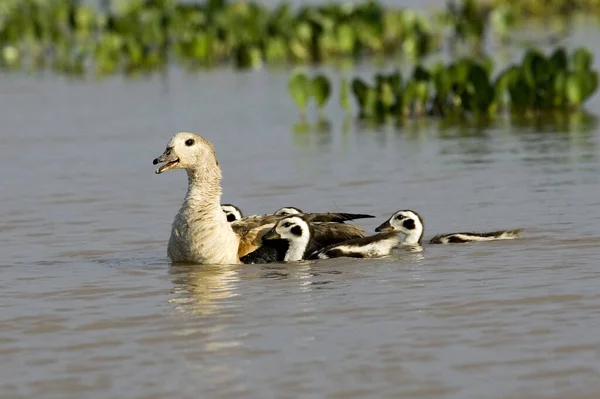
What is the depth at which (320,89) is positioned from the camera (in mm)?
20062

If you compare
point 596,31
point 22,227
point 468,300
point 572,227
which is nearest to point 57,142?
point 22,227

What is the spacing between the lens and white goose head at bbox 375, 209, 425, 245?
11.3 m

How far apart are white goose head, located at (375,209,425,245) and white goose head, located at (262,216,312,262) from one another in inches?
31.3

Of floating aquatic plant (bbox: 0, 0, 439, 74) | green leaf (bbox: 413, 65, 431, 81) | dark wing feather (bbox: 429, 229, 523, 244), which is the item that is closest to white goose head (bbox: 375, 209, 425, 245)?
dark wing feather (bbox: 429, 229, 523, 244)

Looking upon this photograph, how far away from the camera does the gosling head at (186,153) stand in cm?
1083

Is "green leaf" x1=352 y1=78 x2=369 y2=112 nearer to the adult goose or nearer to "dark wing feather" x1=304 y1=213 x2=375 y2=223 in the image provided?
"dark wing feather" x1=304 y1=213 x2=375 y2=223

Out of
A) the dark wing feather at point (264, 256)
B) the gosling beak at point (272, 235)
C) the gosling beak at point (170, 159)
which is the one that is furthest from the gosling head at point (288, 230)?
the gosling beak at point (170, 159)

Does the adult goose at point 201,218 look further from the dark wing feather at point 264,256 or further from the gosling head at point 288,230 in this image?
the gosling head at point 288,230

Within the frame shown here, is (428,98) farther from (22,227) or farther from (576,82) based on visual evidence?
(22,227)

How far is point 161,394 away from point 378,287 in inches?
112

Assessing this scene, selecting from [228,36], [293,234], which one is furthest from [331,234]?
[228,36]

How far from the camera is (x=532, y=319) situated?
327 inches

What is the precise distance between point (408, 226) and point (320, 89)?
898 cm

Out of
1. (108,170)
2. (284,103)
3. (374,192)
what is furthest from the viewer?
(284,103)
